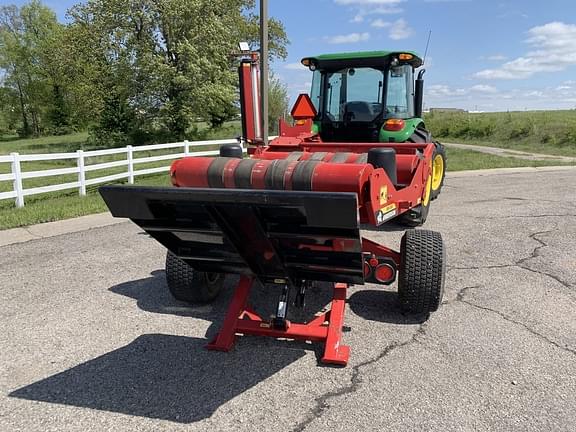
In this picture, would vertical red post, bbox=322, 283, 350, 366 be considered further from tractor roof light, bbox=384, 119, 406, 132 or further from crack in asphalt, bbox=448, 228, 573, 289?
tractor roof light, bbox=384, 119, 406, 132

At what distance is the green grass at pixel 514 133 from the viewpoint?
2409 centimetres

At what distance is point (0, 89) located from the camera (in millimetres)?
48281

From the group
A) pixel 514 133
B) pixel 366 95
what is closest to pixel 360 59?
pixel 366 95

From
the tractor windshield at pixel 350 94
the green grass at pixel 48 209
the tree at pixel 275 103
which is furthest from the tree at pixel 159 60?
the tractor windshield at pixel 350 94

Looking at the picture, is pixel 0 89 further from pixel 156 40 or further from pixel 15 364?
pixel 15 364

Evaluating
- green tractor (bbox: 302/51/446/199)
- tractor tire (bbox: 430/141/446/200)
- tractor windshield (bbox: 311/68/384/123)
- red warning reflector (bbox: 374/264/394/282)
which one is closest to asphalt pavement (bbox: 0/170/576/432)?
red warning reflector (bbox: 374/264/394/282)

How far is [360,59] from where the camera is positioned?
7148 mm

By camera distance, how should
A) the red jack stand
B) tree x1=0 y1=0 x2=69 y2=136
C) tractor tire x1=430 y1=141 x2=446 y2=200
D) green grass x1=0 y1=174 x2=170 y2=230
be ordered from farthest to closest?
tree x1=0 y1=0 x2=69 y2=136 < tractor tire x1=430 y1=141 x2=446 y2=200 < green grass x1=0 y1=174 x2=170 y2=230 < the red jack stand

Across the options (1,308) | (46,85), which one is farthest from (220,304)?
(46,85)

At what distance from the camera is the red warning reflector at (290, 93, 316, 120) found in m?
7.27

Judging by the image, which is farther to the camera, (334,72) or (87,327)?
(334,72)

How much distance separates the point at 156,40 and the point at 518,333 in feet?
80.4

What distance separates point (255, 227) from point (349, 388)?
45.0 inches

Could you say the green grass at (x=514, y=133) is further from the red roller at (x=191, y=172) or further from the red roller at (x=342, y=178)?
the red roller at (x=191, y=172)
